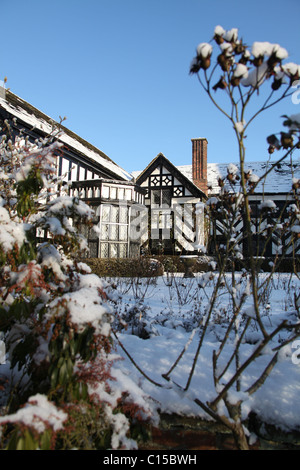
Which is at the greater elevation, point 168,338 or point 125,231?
point 125,231

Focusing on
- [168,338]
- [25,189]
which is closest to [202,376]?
[168,338]

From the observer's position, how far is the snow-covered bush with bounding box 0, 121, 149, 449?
5.09ft

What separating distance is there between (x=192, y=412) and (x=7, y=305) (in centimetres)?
141

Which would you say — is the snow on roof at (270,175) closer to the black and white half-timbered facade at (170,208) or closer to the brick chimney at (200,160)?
the brick chimney at (200,160)

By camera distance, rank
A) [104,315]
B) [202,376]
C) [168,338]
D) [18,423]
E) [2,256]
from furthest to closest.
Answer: [168,338] → [202,376] → [2,256] → [104,315] → [18,423]

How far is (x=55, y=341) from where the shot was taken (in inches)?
65.0

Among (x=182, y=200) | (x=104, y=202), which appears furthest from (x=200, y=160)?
(x=104, y=202)

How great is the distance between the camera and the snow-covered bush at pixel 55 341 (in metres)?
1.55

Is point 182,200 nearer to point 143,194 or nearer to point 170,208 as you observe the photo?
point 170,208

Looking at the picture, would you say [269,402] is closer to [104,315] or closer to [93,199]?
[104,315]

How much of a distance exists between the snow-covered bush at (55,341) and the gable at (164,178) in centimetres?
1638

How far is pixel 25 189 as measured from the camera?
7.09ft

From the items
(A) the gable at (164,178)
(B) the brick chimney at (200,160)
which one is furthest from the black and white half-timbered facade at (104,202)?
(B) the brick chimney at (200,160)

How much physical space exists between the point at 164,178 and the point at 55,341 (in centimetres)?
1766
